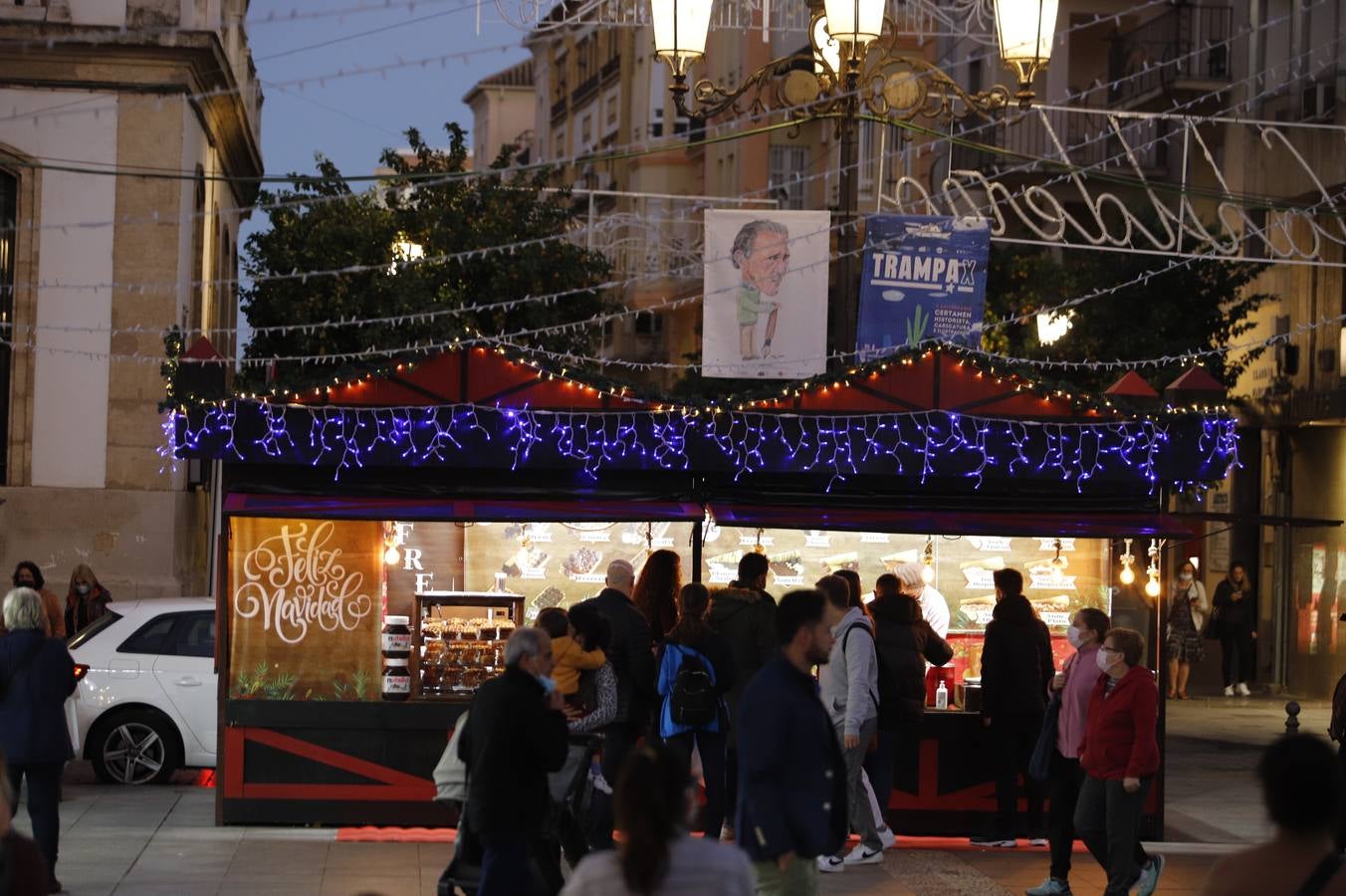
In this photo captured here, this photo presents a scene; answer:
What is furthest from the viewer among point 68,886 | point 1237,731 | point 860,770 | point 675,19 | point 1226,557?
point 1226,557

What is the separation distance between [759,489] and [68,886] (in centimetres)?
553

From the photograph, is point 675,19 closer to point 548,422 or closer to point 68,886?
point 548,422

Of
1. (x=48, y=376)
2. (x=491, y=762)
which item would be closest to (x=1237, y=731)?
(x=48, y=376)

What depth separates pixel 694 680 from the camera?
12125 mm

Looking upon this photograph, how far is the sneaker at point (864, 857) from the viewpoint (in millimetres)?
12953

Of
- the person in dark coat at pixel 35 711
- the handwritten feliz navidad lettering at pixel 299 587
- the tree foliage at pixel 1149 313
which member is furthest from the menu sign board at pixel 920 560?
the tree foliage at pixel 1149 313

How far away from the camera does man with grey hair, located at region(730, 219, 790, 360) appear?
16.2 meters

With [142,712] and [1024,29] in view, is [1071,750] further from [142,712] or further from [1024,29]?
[142,712]

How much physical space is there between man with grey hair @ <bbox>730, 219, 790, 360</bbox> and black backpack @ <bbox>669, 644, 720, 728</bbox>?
14.9 feet

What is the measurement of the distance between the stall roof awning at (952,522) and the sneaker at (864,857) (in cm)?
227

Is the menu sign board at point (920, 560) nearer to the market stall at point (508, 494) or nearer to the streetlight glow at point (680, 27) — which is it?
the market stall at point (508, 494)

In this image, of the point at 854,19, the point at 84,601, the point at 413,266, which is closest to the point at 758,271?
the point at 854,19

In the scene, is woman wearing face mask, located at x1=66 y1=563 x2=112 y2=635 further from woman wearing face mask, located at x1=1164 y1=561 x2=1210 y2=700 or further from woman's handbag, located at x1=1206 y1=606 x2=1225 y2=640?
woman's handbag, located at x1=1206 y1=606 x2=1225 y2=640

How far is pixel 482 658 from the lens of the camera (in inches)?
573
